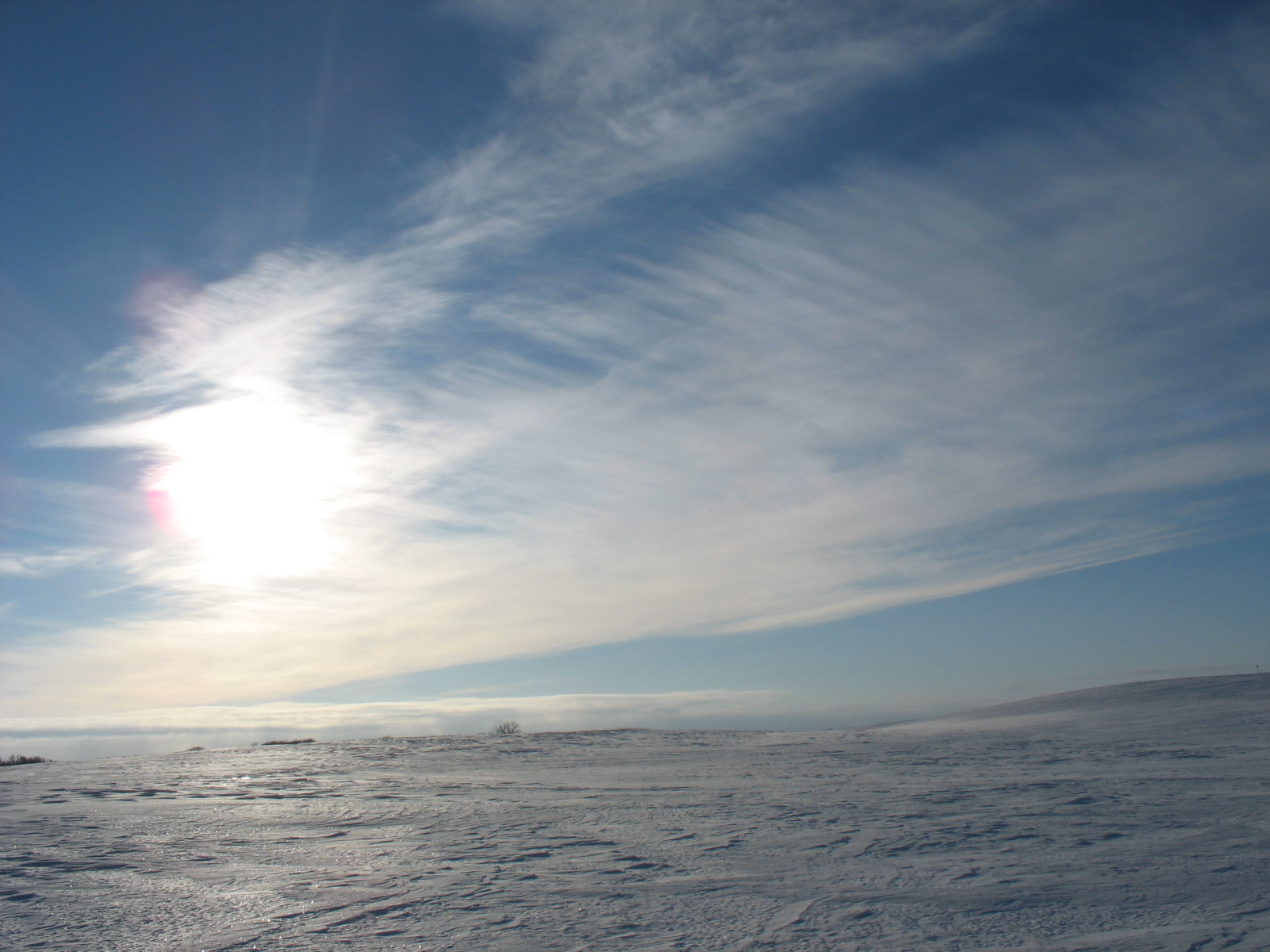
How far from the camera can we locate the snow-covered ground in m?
3.72

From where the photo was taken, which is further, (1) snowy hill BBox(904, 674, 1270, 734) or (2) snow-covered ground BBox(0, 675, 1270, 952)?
(1) snowy hill BBox(904, 674, 1270, 734)

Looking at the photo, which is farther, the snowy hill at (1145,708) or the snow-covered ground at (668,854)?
the snowy hill at (1145,708)

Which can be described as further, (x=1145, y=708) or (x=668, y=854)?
(x=1145, y=708)

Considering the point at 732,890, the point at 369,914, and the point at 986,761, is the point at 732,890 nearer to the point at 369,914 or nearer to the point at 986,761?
the point at 369,914

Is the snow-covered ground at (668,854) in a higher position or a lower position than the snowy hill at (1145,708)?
higher

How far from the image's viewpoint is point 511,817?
6.71m

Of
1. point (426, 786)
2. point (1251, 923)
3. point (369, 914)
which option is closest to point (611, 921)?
point (369, 914)

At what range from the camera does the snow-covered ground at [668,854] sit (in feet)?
12.2

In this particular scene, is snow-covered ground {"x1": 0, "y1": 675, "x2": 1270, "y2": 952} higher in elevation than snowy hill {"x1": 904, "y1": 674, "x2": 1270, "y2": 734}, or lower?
higher

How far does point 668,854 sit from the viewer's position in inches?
206

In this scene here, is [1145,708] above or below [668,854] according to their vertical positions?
below

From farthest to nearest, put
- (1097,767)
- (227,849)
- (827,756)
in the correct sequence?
(827,756) < (1097,767) < (227,849)

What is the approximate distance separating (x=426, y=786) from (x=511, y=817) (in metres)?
2.43

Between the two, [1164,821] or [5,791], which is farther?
[5,791]
